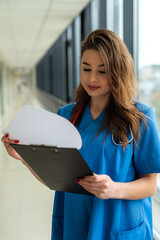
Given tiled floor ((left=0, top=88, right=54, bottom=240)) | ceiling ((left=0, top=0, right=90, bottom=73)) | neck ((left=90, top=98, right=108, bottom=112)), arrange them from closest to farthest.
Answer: neck ((left=90, top=98, right=108, bottom=112))
tiled floor ((left=0, top=88, right=54, bottom=240))
ceiling ((left=0, top=0, right=90, bottom=73))

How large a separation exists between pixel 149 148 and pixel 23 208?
2.16 meters

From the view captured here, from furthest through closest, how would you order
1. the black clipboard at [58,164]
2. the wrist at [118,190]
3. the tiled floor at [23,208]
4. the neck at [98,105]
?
the tiled floor at [23,208] < the neck at [98,105] < the wrist at [118,190] < the black clipboard at [58,164]

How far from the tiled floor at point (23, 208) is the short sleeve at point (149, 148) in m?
1.69

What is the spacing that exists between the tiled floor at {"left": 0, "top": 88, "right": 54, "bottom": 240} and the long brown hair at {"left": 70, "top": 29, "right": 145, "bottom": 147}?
1712 mm

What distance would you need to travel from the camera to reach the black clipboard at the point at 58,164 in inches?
29.9

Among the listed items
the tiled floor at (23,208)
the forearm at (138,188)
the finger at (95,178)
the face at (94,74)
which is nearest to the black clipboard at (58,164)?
the finger at (95,178)

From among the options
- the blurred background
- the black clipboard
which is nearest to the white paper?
the black clipboard

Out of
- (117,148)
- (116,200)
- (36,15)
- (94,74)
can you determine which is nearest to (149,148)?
(117,148)

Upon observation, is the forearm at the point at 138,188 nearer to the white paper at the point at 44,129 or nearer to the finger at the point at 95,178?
the finger at the point at 95,178

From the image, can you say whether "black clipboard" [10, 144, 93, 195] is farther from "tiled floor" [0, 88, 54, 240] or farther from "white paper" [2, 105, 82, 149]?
"tiled floor" [0, 88, 54, 240]

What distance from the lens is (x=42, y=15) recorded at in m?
5.11

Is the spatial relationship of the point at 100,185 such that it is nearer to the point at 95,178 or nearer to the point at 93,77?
the point at 95,178

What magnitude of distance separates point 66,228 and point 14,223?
1655 mm

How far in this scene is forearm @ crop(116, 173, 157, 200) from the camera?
0.88 meters
